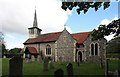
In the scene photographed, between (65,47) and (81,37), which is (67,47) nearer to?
(65,47)

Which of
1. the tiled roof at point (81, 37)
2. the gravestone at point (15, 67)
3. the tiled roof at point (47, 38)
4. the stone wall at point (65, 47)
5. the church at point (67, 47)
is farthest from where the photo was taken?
the tiled roof at point (47, 38)

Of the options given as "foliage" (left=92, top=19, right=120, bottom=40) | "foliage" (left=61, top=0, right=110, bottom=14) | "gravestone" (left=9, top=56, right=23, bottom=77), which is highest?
"foliage" (left=61, top=0, right=110, bottom=14)

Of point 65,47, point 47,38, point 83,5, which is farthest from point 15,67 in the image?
point 47,38

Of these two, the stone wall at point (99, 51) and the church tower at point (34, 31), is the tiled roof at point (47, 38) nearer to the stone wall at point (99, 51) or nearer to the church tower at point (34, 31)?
the church tower at point (34, 31)

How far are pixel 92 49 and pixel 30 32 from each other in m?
19.6

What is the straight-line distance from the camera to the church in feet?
126

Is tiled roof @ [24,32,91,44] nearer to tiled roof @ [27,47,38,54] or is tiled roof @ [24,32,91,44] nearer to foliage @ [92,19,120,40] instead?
tiled roof @ [27,47,38,54]

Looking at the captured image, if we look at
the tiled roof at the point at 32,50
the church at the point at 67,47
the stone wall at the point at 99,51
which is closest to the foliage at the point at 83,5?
the church at the point at 67,47

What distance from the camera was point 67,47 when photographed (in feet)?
135

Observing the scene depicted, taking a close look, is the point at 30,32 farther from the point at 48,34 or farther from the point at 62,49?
the point at 62,49

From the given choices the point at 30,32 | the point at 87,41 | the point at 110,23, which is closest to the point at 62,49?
the point at 87,41

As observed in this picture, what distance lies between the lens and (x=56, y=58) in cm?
4197

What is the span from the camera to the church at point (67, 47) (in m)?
38.4

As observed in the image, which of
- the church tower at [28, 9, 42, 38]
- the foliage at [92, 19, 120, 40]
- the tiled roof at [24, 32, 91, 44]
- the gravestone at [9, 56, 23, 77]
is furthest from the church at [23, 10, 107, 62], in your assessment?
the gravestone at [9, 56, 23, 77]
